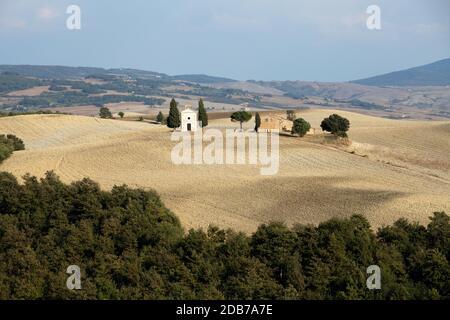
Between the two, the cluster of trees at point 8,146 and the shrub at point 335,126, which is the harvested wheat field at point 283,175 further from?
the shrub at point 335,126

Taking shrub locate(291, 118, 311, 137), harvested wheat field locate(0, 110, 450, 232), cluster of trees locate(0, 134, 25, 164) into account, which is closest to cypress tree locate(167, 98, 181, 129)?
harvested wheat field locate(0, 110, 450, 232)

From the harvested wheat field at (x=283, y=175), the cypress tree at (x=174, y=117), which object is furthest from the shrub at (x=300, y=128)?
the cypress tree at (x=174, y=117)

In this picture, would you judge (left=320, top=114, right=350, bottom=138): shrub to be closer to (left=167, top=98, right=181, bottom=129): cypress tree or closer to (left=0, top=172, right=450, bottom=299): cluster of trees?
(left=167, top=98, right=181, bottom=129): cypress tree

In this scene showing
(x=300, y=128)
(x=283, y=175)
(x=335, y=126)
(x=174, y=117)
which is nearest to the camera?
(x=283, y=175)

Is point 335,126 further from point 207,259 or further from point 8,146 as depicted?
point 207,259

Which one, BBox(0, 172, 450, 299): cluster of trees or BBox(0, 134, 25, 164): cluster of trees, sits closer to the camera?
BBox(0, 172, 450, 299): cluster of trees

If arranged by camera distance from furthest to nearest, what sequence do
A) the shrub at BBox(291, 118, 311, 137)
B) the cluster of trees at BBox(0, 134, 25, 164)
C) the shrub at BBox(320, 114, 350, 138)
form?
1. the shrub at BBox(320, 114, 350, 138)
2. the shrub at BBox(291, 118, 311, 137)
3. the cluster of trees at BBox(0, 134, 25, 164)

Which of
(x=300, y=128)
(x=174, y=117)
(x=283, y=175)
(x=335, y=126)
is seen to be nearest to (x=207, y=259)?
(x=283, y=175)
